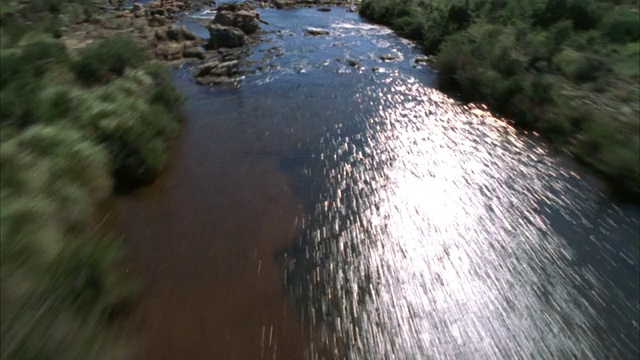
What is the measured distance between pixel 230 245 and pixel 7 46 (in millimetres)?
11558

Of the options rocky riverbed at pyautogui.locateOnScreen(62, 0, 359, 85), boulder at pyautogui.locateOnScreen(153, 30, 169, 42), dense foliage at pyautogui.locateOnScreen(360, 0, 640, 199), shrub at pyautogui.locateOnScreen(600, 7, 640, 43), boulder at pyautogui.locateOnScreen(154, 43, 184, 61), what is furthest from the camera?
boulder at pyautogui.locateOnScreen(153, 30, 169, 42)

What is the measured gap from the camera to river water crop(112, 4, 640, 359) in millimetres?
7168

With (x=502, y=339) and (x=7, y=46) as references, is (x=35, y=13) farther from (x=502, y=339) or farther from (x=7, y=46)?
(x=502, y=339)

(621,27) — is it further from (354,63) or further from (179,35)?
(179,35)

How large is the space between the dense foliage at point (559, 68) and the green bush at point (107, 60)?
1298 cm

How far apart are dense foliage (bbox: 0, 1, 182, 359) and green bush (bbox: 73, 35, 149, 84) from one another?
0.13 feet

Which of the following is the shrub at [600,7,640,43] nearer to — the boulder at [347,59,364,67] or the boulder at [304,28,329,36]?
the boulder at [347,59,364,67]

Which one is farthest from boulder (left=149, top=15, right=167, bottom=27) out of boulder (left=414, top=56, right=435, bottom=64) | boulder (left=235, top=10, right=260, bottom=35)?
boulder (left=414, top=56, right=435, bottom=64)

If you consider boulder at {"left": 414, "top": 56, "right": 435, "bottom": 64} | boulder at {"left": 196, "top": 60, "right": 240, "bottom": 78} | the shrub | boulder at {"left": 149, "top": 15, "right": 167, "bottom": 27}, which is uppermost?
the shrub

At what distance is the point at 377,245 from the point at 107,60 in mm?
11893

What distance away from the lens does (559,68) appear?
15.4 meters

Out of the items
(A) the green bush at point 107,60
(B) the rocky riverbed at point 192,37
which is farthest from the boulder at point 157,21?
(A) the green bush at point 107,60

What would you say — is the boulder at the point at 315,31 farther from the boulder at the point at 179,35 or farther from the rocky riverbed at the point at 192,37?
the boulder at the point at 179,35

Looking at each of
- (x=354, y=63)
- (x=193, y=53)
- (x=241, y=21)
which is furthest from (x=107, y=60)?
A: (x=241, y=21)
